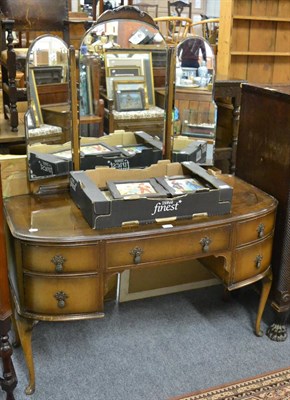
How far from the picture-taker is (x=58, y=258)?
5.76 feet

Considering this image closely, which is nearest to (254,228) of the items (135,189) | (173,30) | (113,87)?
(135,189)

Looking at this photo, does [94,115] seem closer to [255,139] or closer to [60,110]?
[60,110]

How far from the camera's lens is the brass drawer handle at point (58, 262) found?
175 cm

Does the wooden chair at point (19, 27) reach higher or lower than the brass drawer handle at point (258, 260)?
higher

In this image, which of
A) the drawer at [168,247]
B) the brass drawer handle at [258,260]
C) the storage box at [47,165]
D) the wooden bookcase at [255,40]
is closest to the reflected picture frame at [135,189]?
the drawer at [168,247]

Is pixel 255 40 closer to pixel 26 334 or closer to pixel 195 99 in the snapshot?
pixel 195 99

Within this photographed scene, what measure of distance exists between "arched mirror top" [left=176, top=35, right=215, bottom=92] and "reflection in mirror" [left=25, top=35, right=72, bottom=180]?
1.78ft

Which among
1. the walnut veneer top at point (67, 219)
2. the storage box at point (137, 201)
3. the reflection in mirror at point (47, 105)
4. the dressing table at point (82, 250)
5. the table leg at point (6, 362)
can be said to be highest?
the reflection in mirror at point (47, 105)

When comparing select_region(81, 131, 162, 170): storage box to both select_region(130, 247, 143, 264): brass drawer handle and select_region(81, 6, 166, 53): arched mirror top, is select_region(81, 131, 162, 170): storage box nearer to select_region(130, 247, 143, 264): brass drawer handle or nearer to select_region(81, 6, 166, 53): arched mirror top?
select_region(81, 6, 166, 53): arched mirror top

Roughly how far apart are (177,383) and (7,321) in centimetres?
75

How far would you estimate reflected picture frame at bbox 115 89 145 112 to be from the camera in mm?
2299

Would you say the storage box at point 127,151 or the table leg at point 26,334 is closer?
the table leg at point 26,334

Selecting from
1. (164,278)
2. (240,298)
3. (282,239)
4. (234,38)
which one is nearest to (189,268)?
(164,278)

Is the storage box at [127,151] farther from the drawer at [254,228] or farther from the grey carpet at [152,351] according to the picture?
the grey carpet at [152,351]
